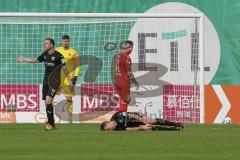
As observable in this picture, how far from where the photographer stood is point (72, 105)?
25.3m

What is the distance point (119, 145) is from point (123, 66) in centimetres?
535

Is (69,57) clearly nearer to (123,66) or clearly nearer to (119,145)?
(123,66)

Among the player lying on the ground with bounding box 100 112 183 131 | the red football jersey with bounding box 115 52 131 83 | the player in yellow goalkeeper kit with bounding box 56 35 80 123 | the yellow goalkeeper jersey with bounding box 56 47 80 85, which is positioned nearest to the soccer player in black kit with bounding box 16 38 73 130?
the red football jersey with bounding box 115 52 131 83

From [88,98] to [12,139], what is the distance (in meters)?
8.91

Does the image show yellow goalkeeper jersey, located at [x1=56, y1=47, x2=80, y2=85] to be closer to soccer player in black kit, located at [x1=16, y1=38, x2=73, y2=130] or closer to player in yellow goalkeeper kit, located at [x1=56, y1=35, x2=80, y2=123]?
player in yellow goalkeeper kit, located at [x1=56, y1=35, x2=80, y2=123]

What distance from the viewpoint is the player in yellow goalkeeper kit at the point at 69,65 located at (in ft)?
79.9

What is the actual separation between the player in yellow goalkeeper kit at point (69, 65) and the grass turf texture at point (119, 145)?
17.8 ft

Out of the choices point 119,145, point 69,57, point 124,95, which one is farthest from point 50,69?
point 119,145

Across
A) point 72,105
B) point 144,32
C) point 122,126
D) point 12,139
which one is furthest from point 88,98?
point 12,139

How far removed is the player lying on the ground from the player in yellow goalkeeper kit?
14.6 ft

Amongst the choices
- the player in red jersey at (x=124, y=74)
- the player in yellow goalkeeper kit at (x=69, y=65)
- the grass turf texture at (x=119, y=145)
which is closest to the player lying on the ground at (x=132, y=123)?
the player in red jersey at (x=124, y=74)

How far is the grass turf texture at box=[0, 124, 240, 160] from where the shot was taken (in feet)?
44.9

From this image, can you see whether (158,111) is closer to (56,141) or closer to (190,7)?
(190,7)

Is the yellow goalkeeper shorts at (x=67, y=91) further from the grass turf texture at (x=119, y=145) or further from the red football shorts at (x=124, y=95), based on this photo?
the grass turf texture at (x=119, y=145)
